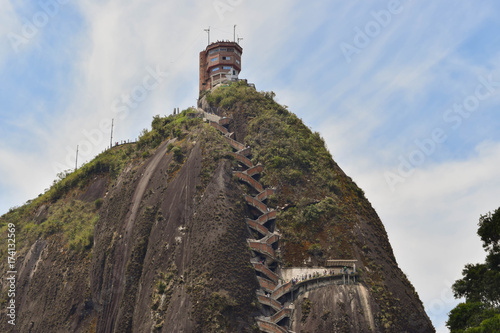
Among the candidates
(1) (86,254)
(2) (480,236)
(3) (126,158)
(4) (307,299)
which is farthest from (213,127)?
(2) (480,236)

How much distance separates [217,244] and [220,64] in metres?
49.1

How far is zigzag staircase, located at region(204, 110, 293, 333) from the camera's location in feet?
194

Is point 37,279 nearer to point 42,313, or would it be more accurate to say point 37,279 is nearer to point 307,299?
point 42,313

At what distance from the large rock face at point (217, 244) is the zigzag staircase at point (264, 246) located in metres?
0.13

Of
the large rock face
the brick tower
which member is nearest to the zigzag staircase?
the large rock face

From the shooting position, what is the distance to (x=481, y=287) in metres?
48.3

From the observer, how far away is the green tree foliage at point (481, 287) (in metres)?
45.0

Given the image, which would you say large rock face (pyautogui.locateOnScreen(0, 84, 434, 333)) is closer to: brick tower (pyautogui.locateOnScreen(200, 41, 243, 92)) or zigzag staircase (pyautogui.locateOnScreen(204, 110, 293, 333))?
zigzag staircase (pyautogui.locateOnScreen(204, 110, 293, 333))

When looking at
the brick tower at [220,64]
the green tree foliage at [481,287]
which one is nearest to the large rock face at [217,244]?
the green tree foliage at [481,287]

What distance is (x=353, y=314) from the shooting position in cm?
→ 5634

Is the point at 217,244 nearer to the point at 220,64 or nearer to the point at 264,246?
the point at 264,246

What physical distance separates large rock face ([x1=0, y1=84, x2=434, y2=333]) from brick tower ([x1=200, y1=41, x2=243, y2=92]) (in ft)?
49.8

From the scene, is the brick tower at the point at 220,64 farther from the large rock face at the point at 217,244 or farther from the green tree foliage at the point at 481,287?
the green tree foliage at the point at 481,287

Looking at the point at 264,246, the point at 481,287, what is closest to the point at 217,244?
the point at 264,246
